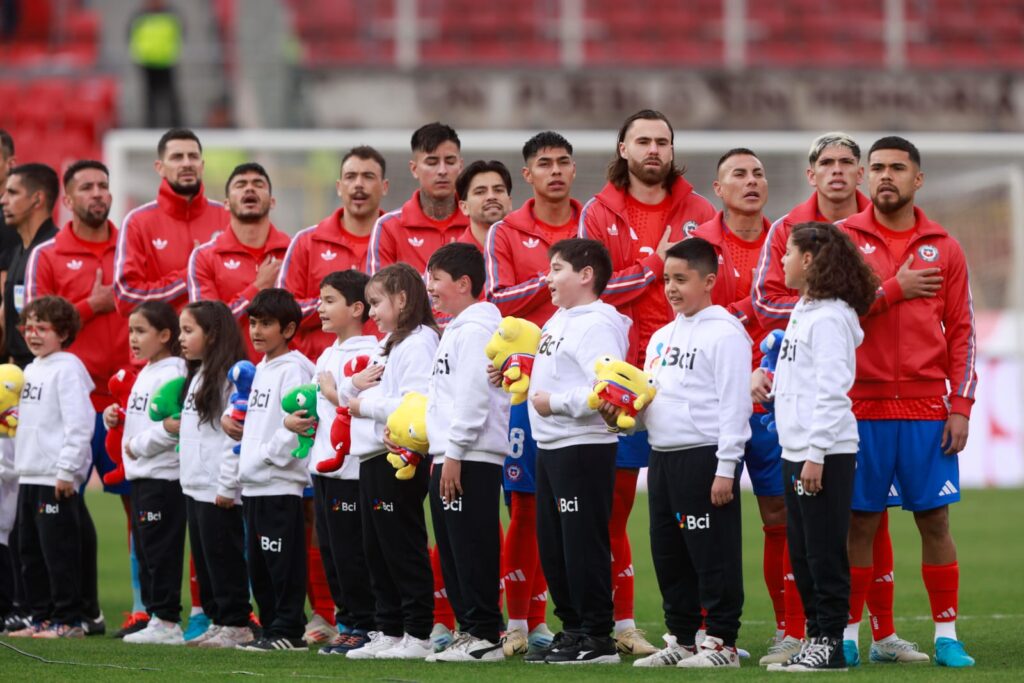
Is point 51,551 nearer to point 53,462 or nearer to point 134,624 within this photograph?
point 53,462

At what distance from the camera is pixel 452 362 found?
6820 millimetres

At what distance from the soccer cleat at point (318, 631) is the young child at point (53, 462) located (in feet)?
3.91

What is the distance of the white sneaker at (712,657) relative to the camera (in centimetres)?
632

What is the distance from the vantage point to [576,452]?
654 centimetres

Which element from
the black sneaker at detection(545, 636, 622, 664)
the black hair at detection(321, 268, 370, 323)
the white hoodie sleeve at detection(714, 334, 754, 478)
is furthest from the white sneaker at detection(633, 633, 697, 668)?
the black hair at detection(321, 268, 370, 323)

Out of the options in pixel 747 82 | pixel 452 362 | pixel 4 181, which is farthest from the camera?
pixel 747 82

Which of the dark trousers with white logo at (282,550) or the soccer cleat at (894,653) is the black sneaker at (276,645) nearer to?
the dark trousers with white logo at (282,550)

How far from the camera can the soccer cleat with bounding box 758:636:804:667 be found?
6600 mm

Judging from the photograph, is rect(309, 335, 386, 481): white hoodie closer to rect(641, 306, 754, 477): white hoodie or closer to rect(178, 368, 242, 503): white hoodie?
rect(178, 368, 242, 503): white hoodie

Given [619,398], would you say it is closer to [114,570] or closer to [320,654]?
[320,654]

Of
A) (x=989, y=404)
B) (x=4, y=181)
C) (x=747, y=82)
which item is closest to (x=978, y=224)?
(x=989, y=404)

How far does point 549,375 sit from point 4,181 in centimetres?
449

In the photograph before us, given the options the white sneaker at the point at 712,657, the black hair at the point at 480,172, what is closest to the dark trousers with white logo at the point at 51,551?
the black hair at the point at 480,172

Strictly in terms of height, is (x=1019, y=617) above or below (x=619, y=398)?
below
